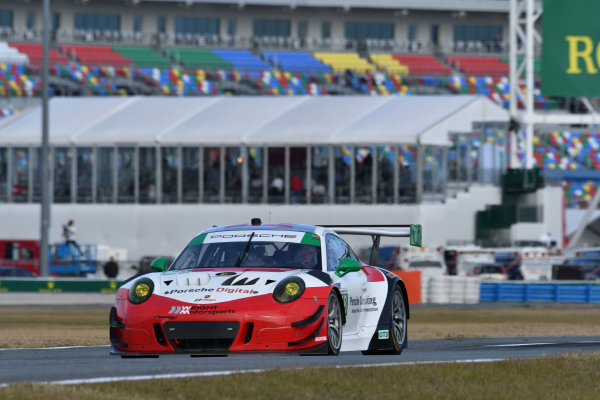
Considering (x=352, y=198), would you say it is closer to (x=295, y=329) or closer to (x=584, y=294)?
(x=584, y=294)

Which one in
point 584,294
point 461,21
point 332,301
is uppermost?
point 461,21

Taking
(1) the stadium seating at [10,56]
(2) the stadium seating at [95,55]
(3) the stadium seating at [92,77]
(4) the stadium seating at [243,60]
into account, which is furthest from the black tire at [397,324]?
(4) the stadium seating at [243,60]

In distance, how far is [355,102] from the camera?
162 ft

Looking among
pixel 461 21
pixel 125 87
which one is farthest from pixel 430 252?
pixel 461 21

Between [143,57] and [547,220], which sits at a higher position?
[143,57]

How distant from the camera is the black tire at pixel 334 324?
11.5 metres

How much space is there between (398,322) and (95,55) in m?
60.0

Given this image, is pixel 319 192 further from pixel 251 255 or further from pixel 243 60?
pixel 251 255

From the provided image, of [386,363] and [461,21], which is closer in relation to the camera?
[386,363]

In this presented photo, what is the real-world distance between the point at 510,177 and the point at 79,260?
15.0 m

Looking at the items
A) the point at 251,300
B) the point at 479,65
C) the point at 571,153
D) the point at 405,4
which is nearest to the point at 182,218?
the point at 571,153

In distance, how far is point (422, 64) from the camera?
78.0 meters

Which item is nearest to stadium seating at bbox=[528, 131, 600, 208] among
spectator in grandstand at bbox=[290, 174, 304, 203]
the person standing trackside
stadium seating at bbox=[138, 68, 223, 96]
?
stadium seating at bbox=[138, 68, 223, 96]

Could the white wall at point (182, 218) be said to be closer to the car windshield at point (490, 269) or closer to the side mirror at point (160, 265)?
the car windshield at point (490, 269)
